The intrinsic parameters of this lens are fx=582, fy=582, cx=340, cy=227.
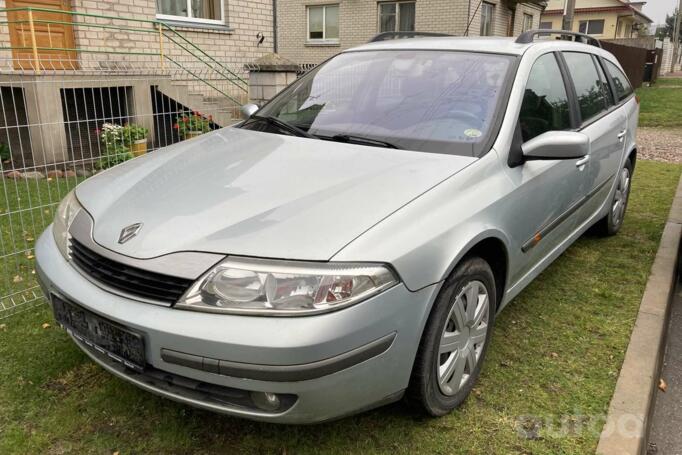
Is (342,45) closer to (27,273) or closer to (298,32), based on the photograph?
(298,32)

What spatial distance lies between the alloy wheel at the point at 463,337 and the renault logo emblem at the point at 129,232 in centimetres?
130

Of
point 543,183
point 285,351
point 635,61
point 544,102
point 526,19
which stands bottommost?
point 285,351

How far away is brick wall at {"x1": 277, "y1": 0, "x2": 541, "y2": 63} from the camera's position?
1830 cm

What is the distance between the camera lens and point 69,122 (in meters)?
4.70

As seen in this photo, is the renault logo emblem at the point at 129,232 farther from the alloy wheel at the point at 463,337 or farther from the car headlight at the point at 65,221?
the alloy wheel at the point at 463,337

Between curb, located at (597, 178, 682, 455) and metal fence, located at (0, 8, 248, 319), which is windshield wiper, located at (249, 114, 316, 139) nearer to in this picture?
metal fence, located at (0, 8, 248, 319)

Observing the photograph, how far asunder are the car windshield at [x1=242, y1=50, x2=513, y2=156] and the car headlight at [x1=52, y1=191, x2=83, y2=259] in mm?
1122

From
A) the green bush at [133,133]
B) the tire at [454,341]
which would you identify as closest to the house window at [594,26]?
the green bush at [133,133]

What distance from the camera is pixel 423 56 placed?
3439mm

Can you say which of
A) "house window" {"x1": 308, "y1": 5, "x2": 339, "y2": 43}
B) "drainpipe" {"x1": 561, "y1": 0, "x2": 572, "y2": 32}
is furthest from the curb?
"house window" {"x1": 308, "y1": 5, "x2": 339, "y2": 43}

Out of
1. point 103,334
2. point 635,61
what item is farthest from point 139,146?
point 635,61

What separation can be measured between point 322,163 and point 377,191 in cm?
42

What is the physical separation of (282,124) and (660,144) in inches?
407

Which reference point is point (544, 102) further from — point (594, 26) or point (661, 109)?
point (594, 26)
